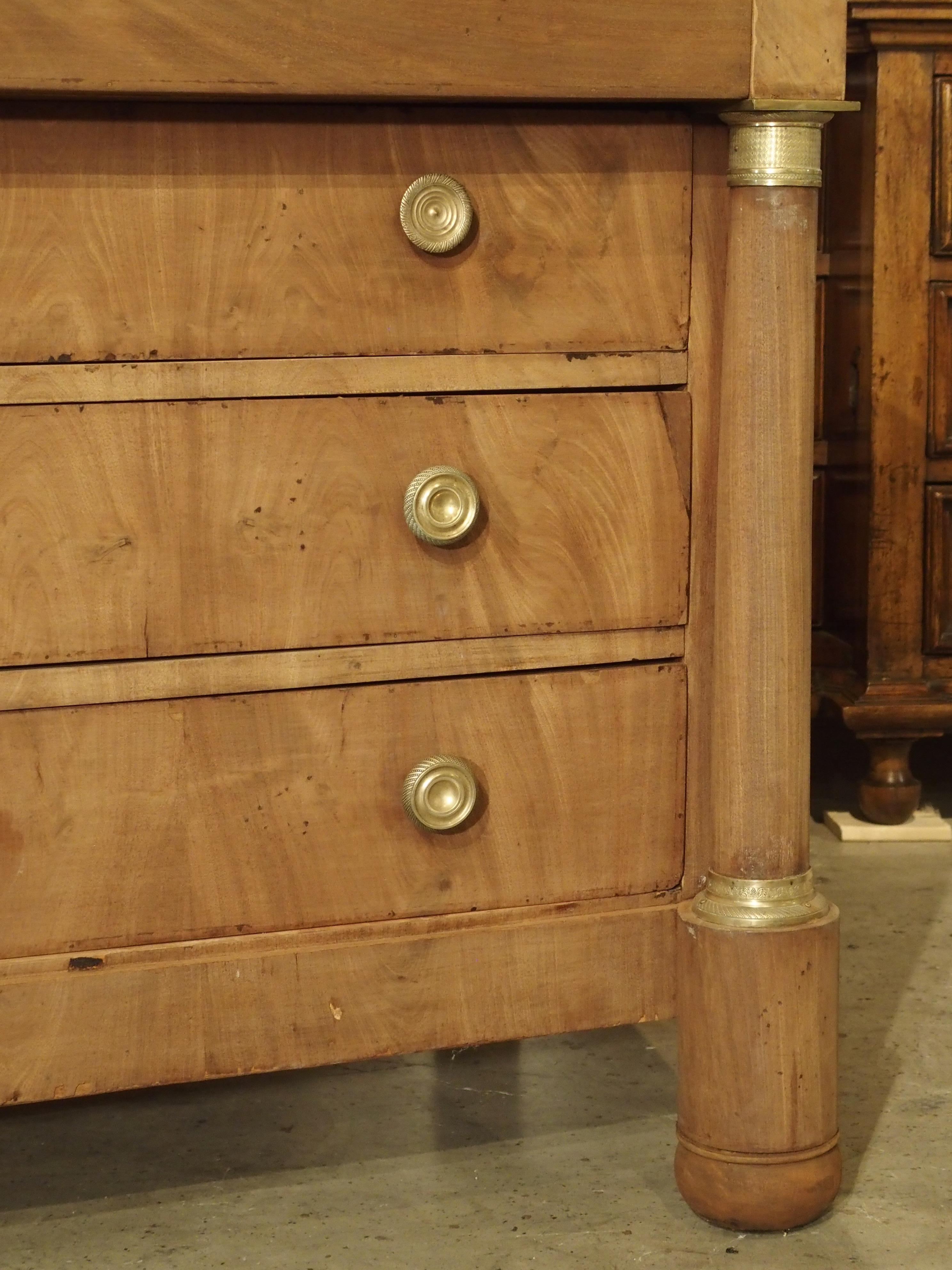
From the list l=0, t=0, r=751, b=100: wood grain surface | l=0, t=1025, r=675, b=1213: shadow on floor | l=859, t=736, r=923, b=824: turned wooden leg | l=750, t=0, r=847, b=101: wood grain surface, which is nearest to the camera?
l=0, t=0, r=751, b=100: wood grain surface

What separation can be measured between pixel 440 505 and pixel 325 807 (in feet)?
0.74

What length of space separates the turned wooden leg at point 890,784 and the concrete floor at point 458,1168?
2.17 feet

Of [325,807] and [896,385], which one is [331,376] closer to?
[325,807]

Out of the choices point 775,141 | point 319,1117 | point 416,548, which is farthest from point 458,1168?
point 775,141

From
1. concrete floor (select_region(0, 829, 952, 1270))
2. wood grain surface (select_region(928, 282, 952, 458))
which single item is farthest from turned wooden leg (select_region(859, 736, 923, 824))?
concrete floor (select_region(0, 829, 952, 1270))

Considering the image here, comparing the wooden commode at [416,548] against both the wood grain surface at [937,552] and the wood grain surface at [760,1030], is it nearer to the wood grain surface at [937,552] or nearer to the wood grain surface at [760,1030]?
the wood grain surface at [760,1030]

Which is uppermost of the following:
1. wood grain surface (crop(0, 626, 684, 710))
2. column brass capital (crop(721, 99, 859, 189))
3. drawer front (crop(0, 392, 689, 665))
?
column brass capital (crop(721, 99, 859, 189))

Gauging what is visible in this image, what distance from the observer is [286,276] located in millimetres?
1016

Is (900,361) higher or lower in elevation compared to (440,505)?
higher

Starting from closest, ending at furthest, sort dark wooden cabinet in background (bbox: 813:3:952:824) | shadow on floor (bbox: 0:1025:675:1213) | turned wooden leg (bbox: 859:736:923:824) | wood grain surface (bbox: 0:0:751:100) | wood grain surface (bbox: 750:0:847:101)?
wood grain surface (bbox: 0:0:751:100), wood grain surface (bbox: 750:0:847:101), shadow on floor (bbox: 0:1025:675:1213), dark wooden cabinet in background (bbox: 813:3:952:824), turned wooden leg (bbox: 859:736:923:824)

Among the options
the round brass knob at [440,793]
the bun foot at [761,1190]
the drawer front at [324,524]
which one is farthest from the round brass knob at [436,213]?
the bun foot at [761,1190]

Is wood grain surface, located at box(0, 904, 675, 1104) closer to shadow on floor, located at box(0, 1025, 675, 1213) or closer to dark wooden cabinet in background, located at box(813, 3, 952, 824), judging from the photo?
shadow on floor, located at box(0, 1025, 675, 1213)

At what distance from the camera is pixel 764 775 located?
110cm

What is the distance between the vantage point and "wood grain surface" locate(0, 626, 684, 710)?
1017 mm
